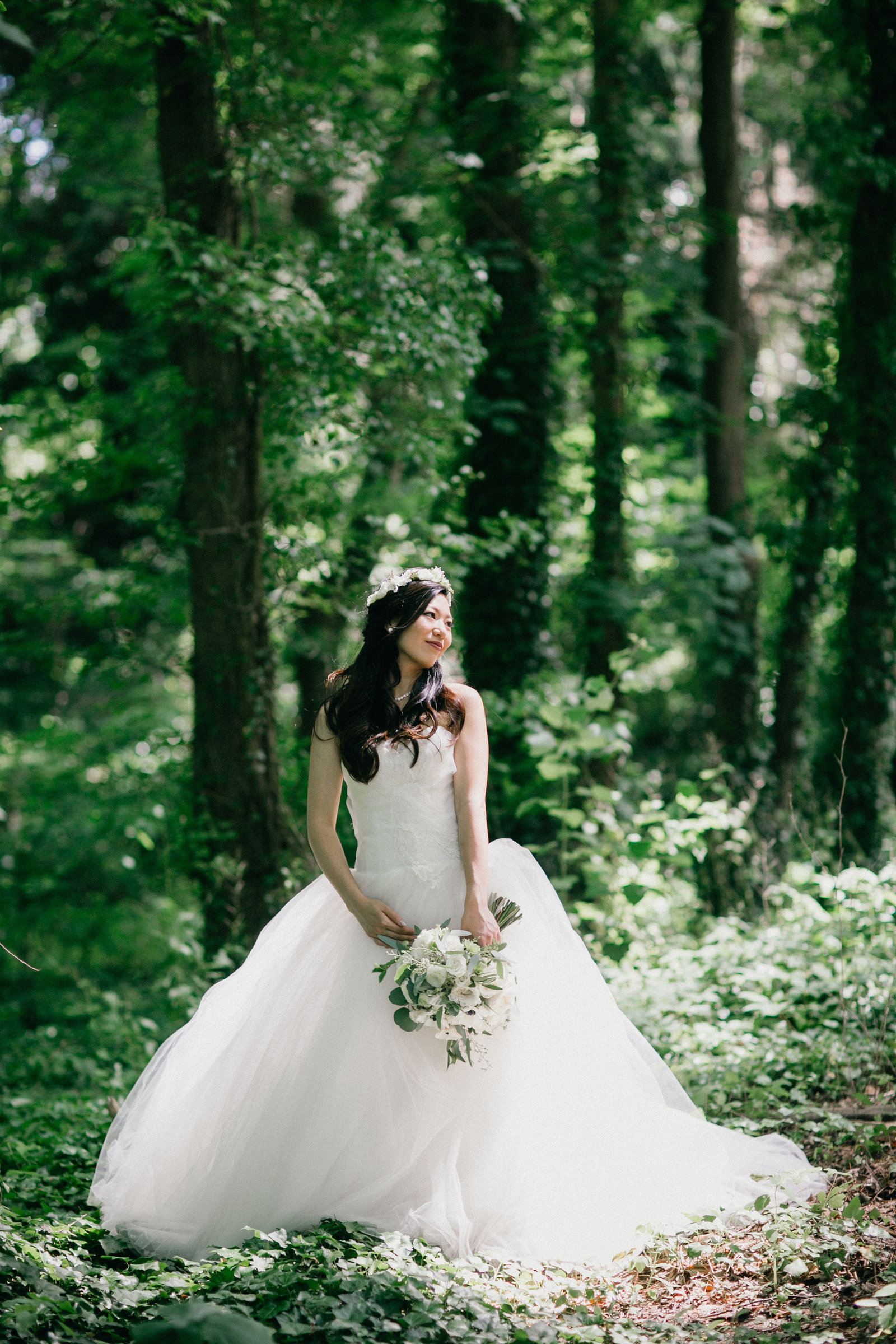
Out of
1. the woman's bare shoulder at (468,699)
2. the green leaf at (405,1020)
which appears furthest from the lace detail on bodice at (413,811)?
the green leaf at (405,1020)

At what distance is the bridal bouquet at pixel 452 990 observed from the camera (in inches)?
138

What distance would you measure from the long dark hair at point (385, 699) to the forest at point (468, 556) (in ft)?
1.62

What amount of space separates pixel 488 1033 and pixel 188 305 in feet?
16.0

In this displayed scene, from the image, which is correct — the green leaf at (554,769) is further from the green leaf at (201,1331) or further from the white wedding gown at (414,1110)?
the green leaf at (201,1331)

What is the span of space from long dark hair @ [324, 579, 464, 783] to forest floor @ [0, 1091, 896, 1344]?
1.65 metres

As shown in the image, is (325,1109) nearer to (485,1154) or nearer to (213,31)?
(485,1154)

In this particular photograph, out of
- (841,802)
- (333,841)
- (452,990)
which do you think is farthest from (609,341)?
(452,990)

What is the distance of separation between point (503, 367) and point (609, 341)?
0.91 m

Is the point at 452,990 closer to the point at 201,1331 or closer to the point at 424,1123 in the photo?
the point at 424,1123

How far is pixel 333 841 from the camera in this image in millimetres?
4031

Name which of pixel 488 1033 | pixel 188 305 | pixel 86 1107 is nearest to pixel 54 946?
pixel 86 1107

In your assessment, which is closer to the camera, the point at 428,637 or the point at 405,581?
the point at 428,637

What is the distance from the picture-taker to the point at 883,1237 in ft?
10.8

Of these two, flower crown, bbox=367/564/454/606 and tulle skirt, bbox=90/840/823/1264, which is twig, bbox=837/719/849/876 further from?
flower crown, bbox=367/564/454/606
